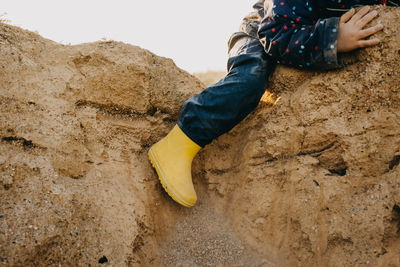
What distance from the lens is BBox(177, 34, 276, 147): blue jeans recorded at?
1.48 metres

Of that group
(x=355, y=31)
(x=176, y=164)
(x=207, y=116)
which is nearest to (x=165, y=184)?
(x=176, y=164)

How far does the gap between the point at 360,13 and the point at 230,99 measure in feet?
2.43

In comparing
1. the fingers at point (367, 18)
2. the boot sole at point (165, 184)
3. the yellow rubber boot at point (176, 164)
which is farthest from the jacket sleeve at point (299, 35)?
the boot sole at point (165, 184)

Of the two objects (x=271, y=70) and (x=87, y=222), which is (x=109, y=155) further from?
(x=271, y=70)

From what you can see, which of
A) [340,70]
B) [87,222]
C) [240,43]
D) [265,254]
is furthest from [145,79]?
[265,254]

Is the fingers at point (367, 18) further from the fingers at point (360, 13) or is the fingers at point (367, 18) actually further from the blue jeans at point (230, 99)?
the blue jeans at point (230, 99)

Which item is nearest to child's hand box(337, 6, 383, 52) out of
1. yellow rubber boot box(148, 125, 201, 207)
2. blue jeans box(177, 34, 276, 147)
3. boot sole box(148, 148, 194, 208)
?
A: blue jeans box(177, 34, 276, 147)

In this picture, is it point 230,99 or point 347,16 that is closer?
point 347,16

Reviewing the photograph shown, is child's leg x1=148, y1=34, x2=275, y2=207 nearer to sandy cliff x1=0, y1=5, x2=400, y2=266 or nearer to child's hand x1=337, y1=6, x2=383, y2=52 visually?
sandy cliff x1=0, y1=5, x2=400, y2=266

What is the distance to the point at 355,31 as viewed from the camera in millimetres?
1298

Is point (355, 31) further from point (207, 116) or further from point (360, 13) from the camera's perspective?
point (207, 116)

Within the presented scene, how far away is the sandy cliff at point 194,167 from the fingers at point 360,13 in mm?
109

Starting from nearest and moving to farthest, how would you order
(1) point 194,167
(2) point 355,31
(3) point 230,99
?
(2) point 355,31, (3) point 230,99, (1) point 194,167

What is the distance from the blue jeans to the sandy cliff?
13cm
